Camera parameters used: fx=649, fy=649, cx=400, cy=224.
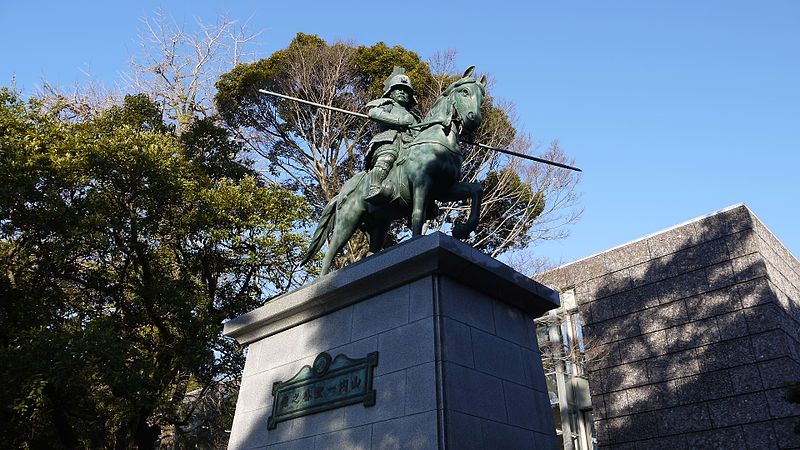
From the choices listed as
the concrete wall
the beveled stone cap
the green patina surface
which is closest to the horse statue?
the beveled stone cap

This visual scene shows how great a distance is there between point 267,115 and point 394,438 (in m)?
16.6

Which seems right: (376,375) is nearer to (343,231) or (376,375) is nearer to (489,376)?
(489,376)

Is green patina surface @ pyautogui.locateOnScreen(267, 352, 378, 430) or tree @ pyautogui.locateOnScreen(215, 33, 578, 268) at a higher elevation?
tree @ pyautogui.locateOnScreen(215, 33, 578, 268)

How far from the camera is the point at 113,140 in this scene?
14688 mm

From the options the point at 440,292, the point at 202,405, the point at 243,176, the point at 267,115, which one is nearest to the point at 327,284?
the point at 440,292

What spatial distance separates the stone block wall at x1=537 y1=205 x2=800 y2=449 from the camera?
1355 centimetres

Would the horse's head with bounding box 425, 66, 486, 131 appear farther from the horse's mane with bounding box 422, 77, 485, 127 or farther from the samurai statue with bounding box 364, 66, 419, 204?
the samurai statue with bounding box 364, 66, 419, 204

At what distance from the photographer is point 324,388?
6.43 metres

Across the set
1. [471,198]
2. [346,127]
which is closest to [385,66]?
[346,127]

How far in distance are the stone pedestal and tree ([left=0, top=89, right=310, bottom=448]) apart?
7.16 metres

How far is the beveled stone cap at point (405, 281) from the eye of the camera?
20.0ft

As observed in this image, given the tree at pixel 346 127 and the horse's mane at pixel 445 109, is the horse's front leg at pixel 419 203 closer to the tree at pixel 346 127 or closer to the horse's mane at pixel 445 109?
the horse's mane at pixel 445 109

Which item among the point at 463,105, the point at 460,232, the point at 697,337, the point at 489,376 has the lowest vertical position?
the point at 489,376

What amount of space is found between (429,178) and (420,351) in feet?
6.93
